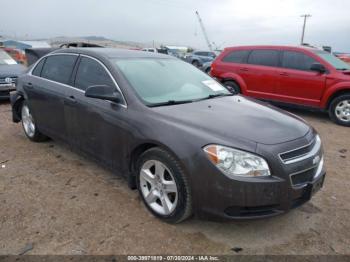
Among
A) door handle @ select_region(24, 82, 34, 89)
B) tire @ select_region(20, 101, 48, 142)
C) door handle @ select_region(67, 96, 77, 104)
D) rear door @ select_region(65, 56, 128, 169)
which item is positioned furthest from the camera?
tire @ select_region(20, 101, 48, 142)

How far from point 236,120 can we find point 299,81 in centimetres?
525

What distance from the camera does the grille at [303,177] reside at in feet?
8.45

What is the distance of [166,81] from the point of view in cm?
357

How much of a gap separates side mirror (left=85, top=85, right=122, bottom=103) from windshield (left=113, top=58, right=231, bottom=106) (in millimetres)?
210

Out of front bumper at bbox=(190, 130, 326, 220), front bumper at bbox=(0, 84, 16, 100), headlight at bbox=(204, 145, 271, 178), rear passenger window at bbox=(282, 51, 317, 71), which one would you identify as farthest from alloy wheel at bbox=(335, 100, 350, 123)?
front bumper at bbox=(0, 84, 16, 100)

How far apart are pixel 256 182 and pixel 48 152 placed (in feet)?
11.2

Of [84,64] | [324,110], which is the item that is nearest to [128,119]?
[84,64]

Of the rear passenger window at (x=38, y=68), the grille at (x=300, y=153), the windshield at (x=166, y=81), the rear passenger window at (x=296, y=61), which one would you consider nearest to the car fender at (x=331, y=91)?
the rear passenger window at (x=296, y=61)

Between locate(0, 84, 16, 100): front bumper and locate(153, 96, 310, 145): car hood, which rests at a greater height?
locate(153, 96, 310, 145): car hood

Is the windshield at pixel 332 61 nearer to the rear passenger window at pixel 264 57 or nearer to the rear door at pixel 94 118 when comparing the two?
the rear passenger window at pixel 264 57

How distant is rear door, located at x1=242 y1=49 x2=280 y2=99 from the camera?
7961 mm

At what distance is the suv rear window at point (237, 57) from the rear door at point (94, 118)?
18.6 ft

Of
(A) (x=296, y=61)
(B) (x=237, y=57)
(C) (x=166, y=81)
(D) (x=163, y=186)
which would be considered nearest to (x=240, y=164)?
(D) (x=163, y=186)

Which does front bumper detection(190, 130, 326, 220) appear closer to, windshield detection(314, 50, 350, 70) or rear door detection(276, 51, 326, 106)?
rear door detection(276, 51, 326, 106)
